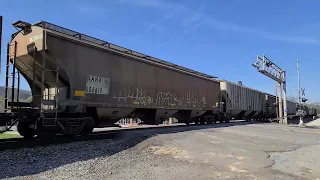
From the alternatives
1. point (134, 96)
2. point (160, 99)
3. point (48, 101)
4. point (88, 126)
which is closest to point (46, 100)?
point (48, 101)

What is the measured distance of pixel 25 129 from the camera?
10461 mm

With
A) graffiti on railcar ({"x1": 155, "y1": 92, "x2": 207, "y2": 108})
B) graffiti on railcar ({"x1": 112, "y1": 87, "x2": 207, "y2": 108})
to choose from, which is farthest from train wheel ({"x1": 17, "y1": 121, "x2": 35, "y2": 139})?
graffiti on railcar ({"x1": 155, "y1": 92, "x2": 207, "y2": 108})

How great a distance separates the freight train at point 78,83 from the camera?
33.4 feet

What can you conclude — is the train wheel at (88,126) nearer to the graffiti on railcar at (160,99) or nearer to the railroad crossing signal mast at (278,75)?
the graffiti on railcar at (160,99)

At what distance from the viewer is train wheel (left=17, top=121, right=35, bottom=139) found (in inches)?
408

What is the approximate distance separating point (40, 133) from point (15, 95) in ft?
7.13

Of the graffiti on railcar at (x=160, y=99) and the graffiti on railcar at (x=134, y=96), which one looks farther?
the graffiti on railcar at (x=160, y=99)

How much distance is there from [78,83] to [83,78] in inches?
13.1

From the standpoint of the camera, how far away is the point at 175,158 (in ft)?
28.0

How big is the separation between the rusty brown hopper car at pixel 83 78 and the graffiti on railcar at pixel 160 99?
4 cm

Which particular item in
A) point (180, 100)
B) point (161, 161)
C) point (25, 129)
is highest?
point (180, 100)

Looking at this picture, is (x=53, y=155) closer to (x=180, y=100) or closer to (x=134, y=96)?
(x=134, y=96)

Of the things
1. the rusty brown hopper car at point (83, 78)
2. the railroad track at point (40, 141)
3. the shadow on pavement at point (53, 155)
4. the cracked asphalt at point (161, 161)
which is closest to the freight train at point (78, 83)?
the rusty brown hopper car at point (83, 78)

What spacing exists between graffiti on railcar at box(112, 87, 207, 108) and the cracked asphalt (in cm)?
265
